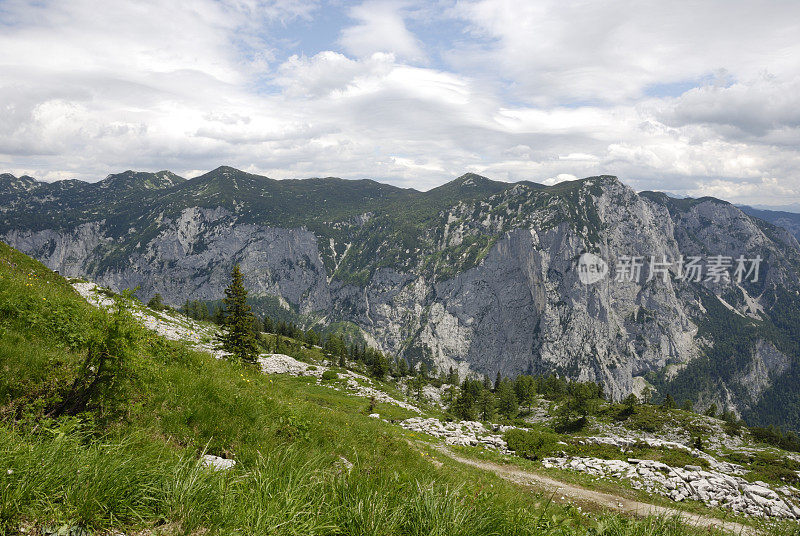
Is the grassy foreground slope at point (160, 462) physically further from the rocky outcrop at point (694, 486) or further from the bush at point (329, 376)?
the bush at point (329, 376)

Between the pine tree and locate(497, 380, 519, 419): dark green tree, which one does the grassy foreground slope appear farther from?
locate(497, 380, 519, 419): dark green tree

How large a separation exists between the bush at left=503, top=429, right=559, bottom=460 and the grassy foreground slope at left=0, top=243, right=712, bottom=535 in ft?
88.7

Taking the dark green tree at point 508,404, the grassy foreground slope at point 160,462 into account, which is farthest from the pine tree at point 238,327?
the dark green tree at point 508,404

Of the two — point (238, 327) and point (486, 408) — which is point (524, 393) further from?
point (238, 327)

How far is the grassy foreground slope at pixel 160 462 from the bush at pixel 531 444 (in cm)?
2704

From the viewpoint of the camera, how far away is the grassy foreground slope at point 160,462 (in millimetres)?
3615

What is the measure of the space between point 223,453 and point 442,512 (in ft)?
17.2

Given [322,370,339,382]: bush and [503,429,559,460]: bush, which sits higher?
[503,429,559,460]: bush

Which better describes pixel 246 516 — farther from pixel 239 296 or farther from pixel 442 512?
pixel 239 296

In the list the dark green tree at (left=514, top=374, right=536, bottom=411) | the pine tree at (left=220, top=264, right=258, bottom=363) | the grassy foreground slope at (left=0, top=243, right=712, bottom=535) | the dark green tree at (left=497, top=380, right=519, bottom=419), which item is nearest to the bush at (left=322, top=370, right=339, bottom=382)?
the pine tree at (left=220, top=264, right=258, bottom=363)

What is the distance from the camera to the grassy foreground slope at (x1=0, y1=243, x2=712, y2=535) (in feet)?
11.9

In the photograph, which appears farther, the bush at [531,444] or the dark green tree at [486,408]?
the dark green tree at [486,408]

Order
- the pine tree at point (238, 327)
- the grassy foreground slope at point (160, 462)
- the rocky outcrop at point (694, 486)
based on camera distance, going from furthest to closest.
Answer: the pine tree at point (238, 327) → the rocky outcrop at point (694, 486) → the grassy foreground slope at point (160, 462)

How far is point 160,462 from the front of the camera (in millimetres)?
4629
